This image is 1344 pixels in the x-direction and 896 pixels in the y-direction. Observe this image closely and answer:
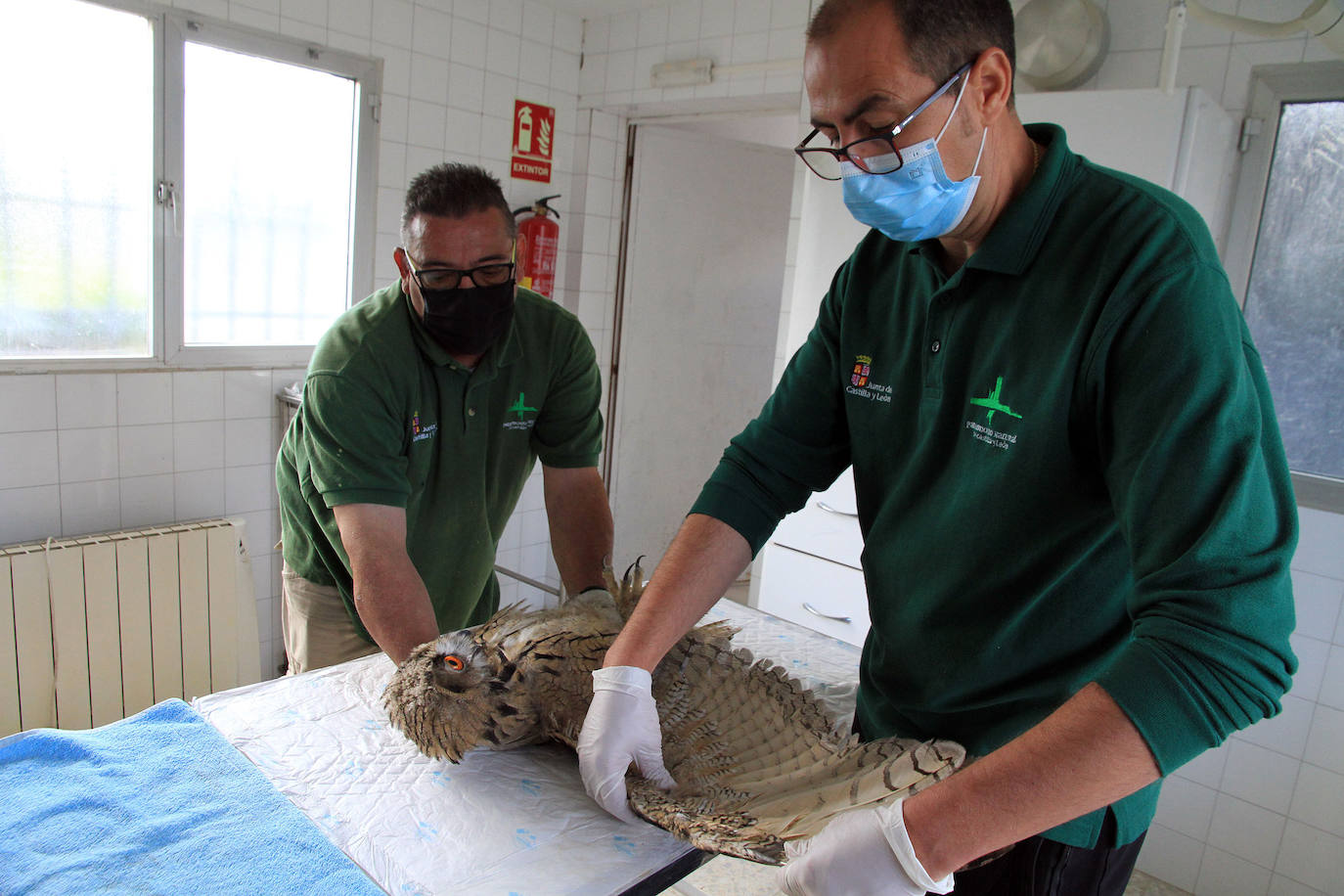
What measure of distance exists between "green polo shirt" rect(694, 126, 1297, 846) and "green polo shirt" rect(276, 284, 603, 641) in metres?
0.65

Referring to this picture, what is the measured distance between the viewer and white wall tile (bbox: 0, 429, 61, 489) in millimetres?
2611

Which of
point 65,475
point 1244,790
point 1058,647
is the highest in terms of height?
point 1058,647

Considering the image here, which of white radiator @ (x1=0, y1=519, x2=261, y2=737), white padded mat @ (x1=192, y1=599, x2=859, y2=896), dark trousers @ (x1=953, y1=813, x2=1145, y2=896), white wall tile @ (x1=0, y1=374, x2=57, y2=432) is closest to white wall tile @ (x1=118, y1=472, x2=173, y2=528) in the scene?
white radiator @ (x1=0, y1=519, x2=261, y2=737)

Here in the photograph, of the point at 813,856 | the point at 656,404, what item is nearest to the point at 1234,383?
the point at 813,856

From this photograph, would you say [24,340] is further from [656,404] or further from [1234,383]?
[1234,383]

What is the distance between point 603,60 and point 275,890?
3620 millimetres

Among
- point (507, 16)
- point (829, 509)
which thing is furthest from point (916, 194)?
point (507, 16)

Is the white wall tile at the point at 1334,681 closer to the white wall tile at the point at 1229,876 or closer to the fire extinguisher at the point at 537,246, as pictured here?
the white wall tile at the point at 1229,876

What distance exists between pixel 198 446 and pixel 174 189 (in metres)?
0.85

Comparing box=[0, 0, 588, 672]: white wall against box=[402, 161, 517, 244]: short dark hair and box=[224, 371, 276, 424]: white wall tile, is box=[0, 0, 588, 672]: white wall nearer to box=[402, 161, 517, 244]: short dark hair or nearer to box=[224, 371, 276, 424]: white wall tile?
box=[224, 371, 276, 424]: white wall tile

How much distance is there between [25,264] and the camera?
265cm

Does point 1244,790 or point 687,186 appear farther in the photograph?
point 687,186

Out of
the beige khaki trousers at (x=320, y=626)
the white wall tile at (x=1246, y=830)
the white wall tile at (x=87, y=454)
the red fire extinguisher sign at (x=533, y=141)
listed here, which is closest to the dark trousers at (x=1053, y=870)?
the beige khaki trousers at (x=320, y=626)

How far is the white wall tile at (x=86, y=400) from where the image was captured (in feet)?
8.84
